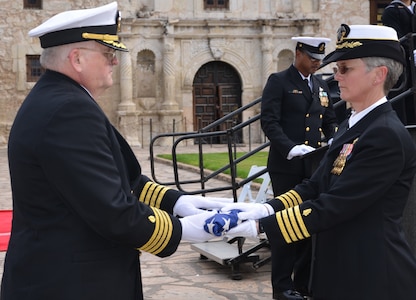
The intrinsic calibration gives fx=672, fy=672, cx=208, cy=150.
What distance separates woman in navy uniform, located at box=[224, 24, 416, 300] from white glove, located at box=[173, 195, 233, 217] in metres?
0.30

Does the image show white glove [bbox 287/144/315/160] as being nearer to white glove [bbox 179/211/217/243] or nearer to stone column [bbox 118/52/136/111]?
white glove [bbox 179/211/217/243]

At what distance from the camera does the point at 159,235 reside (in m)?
2.66

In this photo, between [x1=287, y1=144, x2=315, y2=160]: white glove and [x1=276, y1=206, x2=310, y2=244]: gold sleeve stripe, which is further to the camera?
[x1=287, y1=144, x2=315, y2=160]: white glove

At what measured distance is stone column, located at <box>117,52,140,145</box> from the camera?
23188 mm

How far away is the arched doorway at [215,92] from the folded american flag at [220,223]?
21.3 metres

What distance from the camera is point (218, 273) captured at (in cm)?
610

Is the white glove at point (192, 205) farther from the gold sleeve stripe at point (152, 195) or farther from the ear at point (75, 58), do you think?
the ear at point (75, 58)

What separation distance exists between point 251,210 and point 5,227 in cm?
575

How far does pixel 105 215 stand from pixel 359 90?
1231mm

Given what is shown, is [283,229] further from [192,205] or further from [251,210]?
[192,205]

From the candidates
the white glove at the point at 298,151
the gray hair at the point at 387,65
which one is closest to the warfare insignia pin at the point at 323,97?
the white glove at the point at 298,151

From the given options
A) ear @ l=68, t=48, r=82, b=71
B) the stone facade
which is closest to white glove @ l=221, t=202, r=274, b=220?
ear @ l=68, t=48, r=82, b=71

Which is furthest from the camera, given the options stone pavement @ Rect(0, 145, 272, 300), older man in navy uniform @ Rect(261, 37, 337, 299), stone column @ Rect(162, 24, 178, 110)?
stone column @ Rect(162, 24, 178, 110)

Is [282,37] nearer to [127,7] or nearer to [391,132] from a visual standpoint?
[127,7]
